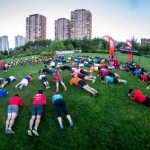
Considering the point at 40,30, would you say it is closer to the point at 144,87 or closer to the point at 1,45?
the point at 1,45

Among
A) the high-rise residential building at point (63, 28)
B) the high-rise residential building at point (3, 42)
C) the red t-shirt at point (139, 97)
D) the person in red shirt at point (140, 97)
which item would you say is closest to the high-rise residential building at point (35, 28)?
the high-rise residential building at point (63, 28)

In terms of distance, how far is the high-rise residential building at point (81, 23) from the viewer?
123375 millimetres

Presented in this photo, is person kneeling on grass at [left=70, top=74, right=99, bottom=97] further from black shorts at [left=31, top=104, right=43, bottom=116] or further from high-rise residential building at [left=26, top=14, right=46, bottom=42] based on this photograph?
high-rise residential building at [left=26, top=14, right=46, bottom=42]

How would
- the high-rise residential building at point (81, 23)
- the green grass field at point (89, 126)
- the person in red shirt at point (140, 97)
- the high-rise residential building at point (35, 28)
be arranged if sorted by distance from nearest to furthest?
the green grass field at point (89, 126) < the person in red shirt at point (140, 97) < the high-rise residential building at point (81, 23) < the high-rise residential building at point (35, 28)

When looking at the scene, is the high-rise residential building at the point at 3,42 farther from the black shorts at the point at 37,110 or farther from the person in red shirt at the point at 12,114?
the black shorts at the point at 37,110

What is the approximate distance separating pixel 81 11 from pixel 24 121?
4785 inches

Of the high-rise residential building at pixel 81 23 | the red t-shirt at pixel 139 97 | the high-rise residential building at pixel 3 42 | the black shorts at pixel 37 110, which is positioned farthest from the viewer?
the high-rise residential building at pixel 3 42

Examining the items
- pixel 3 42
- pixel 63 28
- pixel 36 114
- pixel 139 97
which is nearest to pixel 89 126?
pixel 36 114

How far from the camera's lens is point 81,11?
123 m

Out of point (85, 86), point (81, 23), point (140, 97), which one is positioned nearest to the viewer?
point (140, 97)

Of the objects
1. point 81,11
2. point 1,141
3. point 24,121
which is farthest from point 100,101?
point 81,11

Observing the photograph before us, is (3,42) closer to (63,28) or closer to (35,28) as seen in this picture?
(35,28)

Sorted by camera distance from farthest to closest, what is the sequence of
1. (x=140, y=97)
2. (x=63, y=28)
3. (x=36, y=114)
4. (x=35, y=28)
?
(x=63, y=28) → (x=35, y=28) → (x=140, y=97) → (x=36, y=114)

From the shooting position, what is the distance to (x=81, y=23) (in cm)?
12369
